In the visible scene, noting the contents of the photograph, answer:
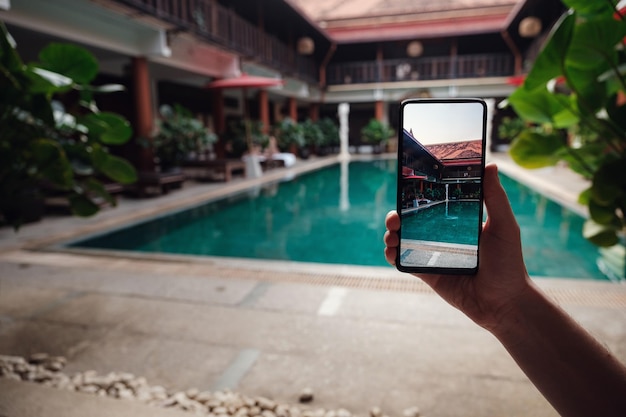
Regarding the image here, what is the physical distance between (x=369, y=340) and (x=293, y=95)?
52.0 ft

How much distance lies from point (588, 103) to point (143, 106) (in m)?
8.15

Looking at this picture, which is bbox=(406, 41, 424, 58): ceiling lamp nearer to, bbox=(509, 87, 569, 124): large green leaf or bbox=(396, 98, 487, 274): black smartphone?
bbox=(509, 87, 569, 124): large green leaf

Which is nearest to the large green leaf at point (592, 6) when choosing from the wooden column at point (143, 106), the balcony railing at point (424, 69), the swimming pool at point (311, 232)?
the swimming pool at point (311, 232)

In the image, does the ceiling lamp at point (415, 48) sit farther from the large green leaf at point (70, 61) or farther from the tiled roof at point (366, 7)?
the large green leaf at point (70, 61)

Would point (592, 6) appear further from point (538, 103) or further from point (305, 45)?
point (305, 45)

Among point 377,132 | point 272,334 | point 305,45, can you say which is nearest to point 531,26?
point 377,132

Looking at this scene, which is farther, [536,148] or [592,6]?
[536,148]

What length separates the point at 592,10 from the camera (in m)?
1.56

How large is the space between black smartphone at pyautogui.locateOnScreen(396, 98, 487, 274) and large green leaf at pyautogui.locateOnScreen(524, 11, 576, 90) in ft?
2.63

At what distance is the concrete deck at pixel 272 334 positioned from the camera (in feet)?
5.63

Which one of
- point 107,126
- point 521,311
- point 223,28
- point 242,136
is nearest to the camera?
point 521,311

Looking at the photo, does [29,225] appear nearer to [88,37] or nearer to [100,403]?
[88,37]

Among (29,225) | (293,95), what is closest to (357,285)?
(29,225)

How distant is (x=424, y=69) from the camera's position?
1866 cm
